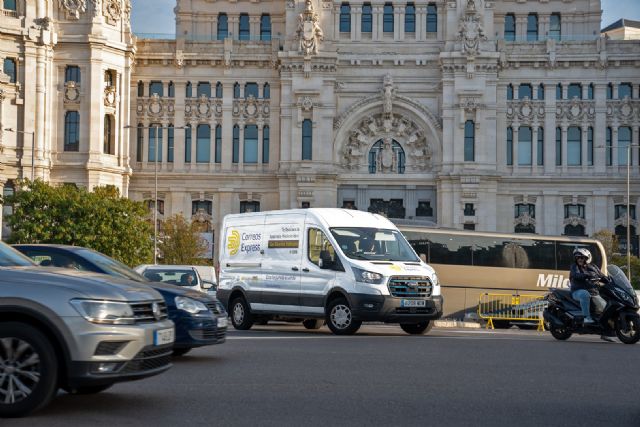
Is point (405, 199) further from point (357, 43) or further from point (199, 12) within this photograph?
point (199, 12)

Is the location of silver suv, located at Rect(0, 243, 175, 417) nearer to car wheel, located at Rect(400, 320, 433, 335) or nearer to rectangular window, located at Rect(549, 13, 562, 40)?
car wheel, located at Rect(400, 320, 433, 335)

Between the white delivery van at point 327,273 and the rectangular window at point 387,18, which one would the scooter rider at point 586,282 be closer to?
the white delivery van at point 327,273

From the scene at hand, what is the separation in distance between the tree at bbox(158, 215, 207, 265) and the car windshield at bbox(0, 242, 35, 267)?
166 feet

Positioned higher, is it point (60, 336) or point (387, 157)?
point (387, 157)

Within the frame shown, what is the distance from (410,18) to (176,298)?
2247 inches

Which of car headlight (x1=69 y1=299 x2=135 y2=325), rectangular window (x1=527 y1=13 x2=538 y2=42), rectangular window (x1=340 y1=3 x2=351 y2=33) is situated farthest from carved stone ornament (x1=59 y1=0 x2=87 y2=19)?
car headlight (x1=69 y1=299 x2=135 y2=325)

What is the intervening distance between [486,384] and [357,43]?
5847 centimetres

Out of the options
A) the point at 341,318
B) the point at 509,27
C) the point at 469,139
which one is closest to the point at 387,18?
the point at 509,27

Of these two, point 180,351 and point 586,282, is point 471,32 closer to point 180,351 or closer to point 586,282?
point 586,282

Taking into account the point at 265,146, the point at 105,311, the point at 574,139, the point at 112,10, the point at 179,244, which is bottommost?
the point at 105,311

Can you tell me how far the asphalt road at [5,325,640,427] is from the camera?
9.72m

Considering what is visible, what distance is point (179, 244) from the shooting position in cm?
6134

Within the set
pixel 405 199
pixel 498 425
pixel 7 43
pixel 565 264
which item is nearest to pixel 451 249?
pixel 565 264

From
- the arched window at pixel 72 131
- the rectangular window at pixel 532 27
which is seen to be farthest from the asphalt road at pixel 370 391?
the rectangular window at pixel 532 27
